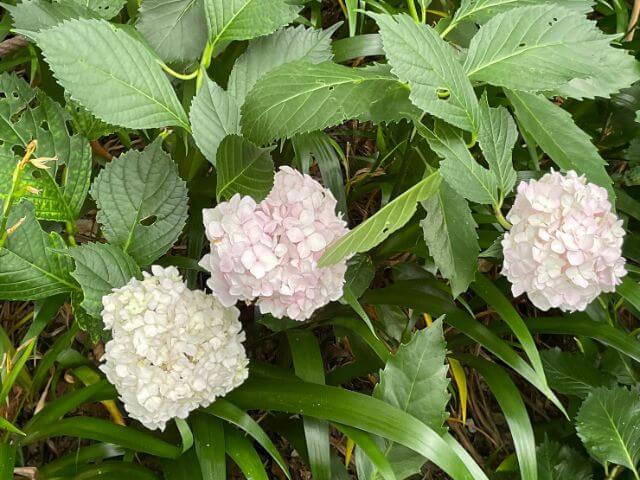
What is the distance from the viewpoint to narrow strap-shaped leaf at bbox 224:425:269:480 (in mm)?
691

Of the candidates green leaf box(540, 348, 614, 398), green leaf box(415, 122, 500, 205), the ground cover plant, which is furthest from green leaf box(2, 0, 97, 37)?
green leaf box(540, 348, 614, 398)

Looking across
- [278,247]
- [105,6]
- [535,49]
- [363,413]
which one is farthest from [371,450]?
[105,6]

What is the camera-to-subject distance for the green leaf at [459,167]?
641 millimetres

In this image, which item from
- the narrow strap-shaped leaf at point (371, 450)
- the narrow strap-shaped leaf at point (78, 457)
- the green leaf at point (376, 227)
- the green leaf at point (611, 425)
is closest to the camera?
the green leaf at point (376, 227)

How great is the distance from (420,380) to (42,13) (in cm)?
61

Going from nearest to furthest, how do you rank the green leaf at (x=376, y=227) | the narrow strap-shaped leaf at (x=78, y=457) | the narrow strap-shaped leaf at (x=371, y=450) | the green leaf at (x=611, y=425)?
the green leaf at (x=376, y=227)
the narrow strap-shaped leaf at (x=371, y=450)
the narrow strap-shaped leaf at (x=78, y=457)
the green leaf at (x=611, y=425)

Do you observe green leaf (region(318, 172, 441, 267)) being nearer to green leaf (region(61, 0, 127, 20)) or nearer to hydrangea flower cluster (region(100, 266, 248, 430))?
hydrangea flower cluster (region(100, 266, 248, 430))

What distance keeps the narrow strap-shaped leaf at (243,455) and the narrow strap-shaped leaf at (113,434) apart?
6 cm

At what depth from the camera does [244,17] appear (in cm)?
71

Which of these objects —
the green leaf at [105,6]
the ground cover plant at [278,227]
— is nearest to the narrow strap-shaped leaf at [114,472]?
the ground cover plant at [278,227]

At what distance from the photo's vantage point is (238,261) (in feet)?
1.91

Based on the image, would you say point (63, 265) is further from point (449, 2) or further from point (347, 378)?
point (449, 2)

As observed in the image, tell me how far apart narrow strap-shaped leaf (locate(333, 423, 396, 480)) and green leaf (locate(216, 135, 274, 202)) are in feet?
0.90

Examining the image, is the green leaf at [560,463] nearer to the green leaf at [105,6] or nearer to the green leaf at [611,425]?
the green leaf at [611,425]
